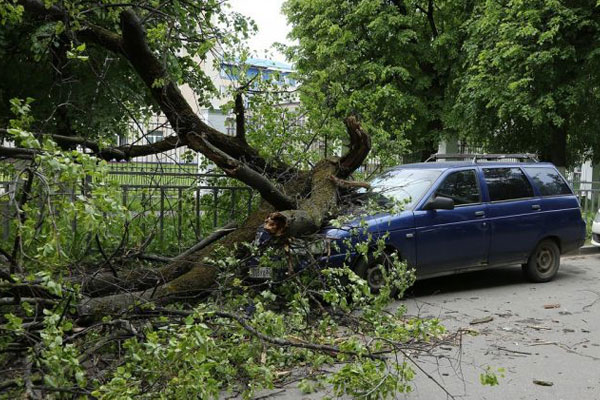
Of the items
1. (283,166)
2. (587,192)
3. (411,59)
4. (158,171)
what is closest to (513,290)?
(283,166)

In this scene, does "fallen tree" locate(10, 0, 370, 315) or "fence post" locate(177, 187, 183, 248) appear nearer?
"fallen tree" locate(10, 0, 370, 315)

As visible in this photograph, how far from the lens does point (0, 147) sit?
13.8ft

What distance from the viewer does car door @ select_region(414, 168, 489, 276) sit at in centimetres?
745

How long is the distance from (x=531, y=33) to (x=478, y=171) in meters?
7.77

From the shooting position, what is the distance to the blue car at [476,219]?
24.1ft

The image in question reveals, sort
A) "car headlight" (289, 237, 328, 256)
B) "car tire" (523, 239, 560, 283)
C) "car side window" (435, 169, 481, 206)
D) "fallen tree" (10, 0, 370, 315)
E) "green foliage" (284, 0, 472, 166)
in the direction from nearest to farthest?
"fallen tree" (10, 0, 370, 315) < "car headlight" (289, 237, 328, 256) < "car side window" (435, 169, 481, 206) < "car tire" (523, 239, 560, 283) < "green foliage" (284, 0, 472, 166)

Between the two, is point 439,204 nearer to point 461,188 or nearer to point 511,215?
point 461,188

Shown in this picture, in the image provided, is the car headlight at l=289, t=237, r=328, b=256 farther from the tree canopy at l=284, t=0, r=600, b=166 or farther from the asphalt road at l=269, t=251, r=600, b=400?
the tree canopy at l=284, t=0, r=600, b=166

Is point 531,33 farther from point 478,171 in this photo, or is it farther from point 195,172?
point 195,172

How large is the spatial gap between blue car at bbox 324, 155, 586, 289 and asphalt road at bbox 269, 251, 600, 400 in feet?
1.45

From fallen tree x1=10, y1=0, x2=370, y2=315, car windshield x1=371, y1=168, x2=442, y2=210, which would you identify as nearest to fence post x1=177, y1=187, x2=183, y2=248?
fallen tree x1=10, y1=0, x2=370, y2=315

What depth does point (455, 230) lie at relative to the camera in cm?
768

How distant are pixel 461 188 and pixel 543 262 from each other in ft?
6.64

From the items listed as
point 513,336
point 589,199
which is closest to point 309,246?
point 513,336
